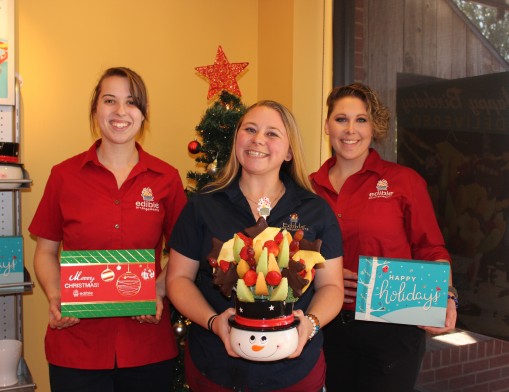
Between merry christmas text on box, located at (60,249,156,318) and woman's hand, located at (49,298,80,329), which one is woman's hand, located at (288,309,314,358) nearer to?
merry christmas text on box, located at (60,249,156,318)

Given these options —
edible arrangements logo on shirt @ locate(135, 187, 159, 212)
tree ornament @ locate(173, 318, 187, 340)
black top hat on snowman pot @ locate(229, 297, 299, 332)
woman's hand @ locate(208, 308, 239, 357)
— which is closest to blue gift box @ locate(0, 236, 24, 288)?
tree ornament @ locate(173, 318, 187, 340)

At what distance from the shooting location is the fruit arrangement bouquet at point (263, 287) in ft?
5.06

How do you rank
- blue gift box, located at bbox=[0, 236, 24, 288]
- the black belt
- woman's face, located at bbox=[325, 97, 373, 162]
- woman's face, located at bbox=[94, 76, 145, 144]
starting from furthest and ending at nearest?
blue gift box, located at bbox=[0, 236, 24, 288] < woman's face, located at bbox=[325, 97, 373, 162] < the black belt < woman's face, located at bbox=[94, 76, 145, 144]

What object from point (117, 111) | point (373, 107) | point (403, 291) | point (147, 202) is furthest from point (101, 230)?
point (373, 107)

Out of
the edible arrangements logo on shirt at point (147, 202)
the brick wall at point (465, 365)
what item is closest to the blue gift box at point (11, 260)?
the edible arrangements logo on shirt at point (147, 202)

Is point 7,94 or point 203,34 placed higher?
point 203,34

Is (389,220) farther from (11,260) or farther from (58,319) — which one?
(11,260)

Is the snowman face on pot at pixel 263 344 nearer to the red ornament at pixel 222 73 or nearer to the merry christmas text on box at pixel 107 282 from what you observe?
the merry christmas text on box at pixel 107 282

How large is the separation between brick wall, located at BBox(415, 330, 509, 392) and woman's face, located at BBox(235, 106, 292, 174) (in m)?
1.63

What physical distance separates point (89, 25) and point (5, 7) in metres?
0.73

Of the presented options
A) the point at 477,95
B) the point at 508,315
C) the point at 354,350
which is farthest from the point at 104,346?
the point at 477,95

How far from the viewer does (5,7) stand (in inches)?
119

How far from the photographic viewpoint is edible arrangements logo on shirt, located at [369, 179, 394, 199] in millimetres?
2379

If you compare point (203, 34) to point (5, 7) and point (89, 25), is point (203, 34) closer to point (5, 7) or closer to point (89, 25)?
point (89, 25)
